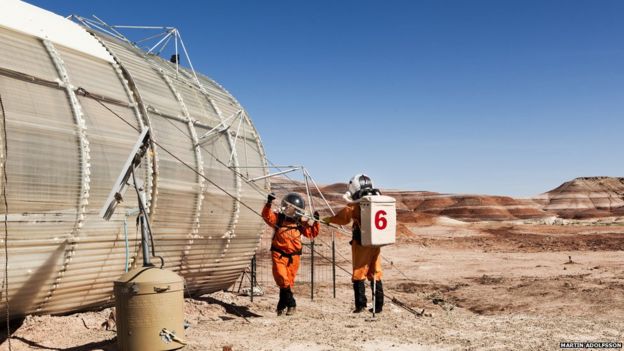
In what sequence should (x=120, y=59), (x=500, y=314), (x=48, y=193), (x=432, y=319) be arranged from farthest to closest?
(x=500, y=314) < (x=432, y=319) < (x=120, y=59) < (x=48, y=193)

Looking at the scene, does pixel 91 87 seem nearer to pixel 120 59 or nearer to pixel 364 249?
pixel 120 59

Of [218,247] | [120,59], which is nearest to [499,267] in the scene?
[218,247]

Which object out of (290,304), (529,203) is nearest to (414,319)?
(290,304)

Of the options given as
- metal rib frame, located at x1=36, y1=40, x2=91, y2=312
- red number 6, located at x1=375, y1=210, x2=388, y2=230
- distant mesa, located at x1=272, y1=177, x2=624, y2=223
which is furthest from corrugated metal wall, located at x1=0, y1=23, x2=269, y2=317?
distant mesa, located at x1=272, y1=177, x2=624, y2=223

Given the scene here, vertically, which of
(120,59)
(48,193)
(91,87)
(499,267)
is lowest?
(499,267)

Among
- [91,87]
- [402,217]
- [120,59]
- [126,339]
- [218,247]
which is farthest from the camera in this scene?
[402,217]

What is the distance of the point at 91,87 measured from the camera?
26.4ft

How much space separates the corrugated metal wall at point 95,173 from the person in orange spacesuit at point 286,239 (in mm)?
1137

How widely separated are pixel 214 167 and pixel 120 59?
2482 mm

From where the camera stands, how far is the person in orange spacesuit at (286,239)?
9.88m

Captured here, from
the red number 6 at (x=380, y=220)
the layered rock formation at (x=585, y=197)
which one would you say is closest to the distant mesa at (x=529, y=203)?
the layered rock formation at (x=585, y=197)

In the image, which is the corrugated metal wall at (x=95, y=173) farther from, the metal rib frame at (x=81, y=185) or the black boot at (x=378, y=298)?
the black boot at (x=378, y=298)

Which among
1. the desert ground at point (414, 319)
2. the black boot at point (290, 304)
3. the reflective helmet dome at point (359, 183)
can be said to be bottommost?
the desert ground at point (414, 319)

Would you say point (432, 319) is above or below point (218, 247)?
below
